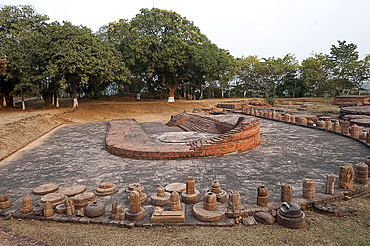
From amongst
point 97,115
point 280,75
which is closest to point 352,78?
point 280,75

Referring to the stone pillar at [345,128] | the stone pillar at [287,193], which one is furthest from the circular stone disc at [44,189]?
the stone pillar at [345,128]

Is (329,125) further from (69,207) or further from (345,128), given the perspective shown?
(69,207)

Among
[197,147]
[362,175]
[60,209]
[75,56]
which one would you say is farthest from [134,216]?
[75,56]

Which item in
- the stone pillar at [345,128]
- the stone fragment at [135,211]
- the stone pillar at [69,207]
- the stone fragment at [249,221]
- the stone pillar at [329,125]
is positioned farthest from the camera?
the stone pillar at [329,125]

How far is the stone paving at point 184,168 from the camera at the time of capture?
451cm

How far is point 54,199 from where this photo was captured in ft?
12.6

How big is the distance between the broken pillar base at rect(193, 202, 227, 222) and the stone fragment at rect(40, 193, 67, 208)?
6.95ft

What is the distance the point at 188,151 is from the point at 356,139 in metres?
5.84

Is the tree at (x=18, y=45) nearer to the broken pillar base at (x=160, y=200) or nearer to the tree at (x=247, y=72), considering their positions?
the broken pillar base at (x=160, y=200)

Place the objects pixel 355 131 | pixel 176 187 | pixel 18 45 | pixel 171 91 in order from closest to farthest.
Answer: pixel 176 187 < pixel 355 131 < pixel 18 45 < pixel 171 91

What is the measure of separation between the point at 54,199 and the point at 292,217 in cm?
354

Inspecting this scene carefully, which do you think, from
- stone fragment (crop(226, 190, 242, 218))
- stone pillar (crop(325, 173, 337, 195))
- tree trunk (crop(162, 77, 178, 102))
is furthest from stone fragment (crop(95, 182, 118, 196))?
tree trunk (crop(162, 77, 178, 102))

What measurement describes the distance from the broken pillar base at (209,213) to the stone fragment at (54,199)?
6.95 ft

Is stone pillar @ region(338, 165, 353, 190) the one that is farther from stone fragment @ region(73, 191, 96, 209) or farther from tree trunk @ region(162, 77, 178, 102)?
tree trunk @ region(162, 77, 178, 102)
